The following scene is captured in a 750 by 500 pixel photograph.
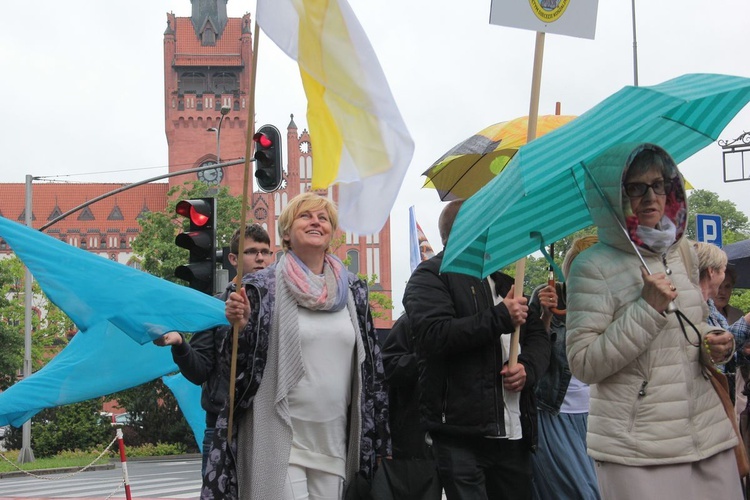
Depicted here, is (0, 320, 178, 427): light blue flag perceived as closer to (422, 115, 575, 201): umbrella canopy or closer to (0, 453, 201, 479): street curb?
(422, 115, 575, 201): umbrella canopy

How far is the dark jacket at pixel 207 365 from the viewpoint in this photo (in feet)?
18.8

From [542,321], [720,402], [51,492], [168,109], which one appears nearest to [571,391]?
[542,321]

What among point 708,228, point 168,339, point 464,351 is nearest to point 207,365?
point 168,339

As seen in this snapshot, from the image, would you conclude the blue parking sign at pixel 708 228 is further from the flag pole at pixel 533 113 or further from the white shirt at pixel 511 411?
the flag pole at pixel 533 113

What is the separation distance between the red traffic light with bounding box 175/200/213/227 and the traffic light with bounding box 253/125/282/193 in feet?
13.3

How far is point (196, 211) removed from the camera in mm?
11250

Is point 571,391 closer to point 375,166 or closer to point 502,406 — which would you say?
point 502,406

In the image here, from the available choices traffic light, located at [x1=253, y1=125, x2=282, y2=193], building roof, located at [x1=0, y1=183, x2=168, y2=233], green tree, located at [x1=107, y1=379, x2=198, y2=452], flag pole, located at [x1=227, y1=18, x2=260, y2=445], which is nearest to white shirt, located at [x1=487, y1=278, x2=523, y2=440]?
flag pole, located at [x1=227, y1=18, x2=260, y2=445]

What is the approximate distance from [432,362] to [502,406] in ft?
1.31

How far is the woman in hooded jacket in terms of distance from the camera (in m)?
4.32

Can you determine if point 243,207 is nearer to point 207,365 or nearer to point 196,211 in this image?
point 207,365

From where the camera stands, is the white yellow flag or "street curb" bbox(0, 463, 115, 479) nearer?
the white yellow flag

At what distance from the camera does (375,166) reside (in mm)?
5016

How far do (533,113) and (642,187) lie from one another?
805 mm
